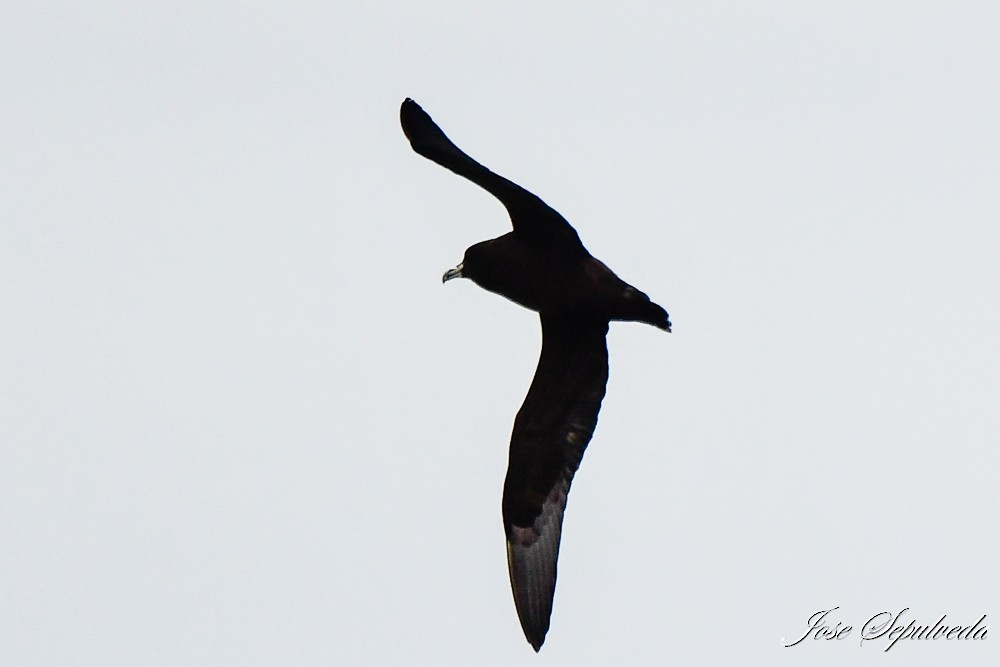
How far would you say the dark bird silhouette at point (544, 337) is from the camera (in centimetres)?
1350

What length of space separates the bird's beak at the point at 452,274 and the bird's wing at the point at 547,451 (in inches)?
30.9

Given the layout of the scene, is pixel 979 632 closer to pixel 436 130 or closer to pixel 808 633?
pixel 808 633

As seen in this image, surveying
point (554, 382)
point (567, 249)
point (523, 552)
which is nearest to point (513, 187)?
point (567, 249)

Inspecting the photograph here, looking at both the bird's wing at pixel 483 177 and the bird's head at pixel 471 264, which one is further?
the bird's head at pixel 471 264

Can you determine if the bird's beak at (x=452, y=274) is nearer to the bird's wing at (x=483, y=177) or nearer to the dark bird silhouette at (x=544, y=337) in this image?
the dark bird silhouette at (x=544, y=337)

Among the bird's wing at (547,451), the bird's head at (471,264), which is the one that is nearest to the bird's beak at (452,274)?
the bird's head at (471,264)

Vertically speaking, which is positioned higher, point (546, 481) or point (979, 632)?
point (546, 481)

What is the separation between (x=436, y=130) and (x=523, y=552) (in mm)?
3686

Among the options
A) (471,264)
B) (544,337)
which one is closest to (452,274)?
(471,264)

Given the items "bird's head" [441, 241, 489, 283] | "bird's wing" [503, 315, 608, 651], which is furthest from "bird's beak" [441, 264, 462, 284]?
"bird's wing" [503, 315, 608, 651]

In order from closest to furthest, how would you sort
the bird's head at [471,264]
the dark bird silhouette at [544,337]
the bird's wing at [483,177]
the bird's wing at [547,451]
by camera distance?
the bird's wing at [483,177]
the dark bird silhouette at [544,337]
the bird's head at [471,264]
the bird's wing at [547,451]

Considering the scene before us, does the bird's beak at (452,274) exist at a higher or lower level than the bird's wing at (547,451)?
higher

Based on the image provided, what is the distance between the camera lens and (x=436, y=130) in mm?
14086

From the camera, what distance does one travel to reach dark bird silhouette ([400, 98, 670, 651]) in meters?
13.5
